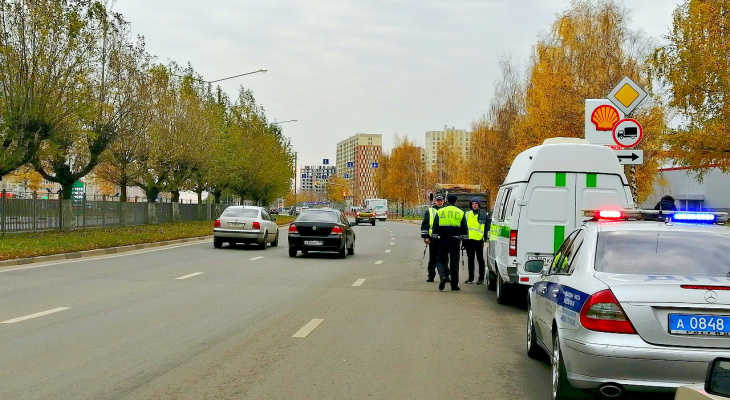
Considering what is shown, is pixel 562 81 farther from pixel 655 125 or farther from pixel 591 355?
pixel 591 355

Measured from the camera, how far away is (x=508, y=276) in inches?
494

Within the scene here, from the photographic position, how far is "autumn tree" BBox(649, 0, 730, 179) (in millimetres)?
21203

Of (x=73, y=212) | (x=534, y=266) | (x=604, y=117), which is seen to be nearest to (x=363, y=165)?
(x=73, y=212)

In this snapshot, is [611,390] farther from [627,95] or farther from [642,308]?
[627,95]

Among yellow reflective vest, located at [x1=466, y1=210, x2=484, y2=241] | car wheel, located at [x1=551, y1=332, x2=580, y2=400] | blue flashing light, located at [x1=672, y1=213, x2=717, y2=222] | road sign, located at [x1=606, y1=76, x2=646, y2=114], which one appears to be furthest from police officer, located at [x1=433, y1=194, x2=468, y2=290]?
car wheel, located at [x1=551, y1=332, x2=580, y2=400]

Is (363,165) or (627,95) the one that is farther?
(363,165)

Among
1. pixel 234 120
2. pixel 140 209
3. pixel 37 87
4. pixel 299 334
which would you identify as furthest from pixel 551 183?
pixel 234 120

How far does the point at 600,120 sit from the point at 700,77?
5.56m

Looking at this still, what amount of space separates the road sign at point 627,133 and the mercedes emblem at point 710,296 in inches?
385

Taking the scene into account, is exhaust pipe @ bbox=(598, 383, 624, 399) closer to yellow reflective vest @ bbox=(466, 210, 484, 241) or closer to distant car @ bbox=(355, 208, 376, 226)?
yellow reflective vest @ bbox=(466, 210, 484, 241)

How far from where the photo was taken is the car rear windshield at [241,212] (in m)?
28.6

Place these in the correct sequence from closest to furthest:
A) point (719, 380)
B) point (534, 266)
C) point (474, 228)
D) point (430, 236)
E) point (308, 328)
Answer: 1. point (719, 380)
2. point (534, 266)
3. point (308, 328)
4. point (430, 236)
5. point (474, 228)

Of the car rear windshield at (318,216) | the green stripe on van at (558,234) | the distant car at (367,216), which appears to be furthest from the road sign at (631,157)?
the distant car at (367,216)

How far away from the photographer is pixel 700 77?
21.4m
